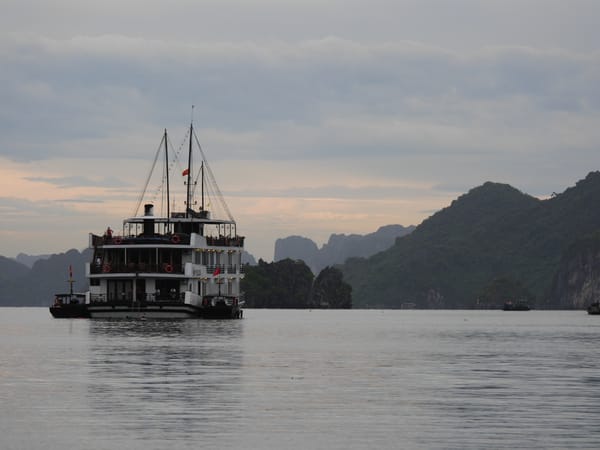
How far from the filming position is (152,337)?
283 feet

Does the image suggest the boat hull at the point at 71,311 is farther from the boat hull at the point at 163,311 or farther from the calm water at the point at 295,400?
the calm water at the point at 295,400

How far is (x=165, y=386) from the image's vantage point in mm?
41562

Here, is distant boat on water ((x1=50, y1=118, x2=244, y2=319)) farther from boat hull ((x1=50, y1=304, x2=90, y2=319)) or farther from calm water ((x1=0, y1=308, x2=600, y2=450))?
calm water ((x1=0, y1=308, x2=600, y2=450))

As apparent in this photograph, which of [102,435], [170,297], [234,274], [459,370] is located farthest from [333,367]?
[234,274]

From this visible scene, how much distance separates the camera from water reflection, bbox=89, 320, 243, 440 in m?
31.0

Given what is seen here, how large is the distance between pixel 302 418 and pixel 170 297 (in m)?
107

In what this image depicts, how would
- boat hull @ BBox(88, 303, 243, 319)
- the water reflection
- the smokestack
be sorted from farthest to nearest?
the smokestack < boat hull @ BBox(88, 303, 243, 319) < the water reflection

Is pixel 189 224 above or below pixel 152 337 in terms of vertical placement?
above

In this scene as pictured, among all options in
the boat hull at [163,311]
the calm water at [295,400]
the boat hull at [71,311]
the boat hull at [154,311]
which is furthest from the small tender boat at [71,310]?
the calm water at [295,400]

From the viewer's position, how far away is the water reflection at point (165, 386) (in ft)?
102

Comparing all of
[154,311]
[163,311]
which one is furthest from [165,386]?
[163,311]

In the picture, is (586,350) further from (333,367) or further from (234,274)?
(234,274)

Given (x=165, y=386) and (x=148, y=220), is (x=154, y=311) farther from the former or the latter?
(x=165, y=386)

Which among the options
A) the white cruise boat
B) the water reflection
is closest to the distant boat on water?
the white cruise boat
